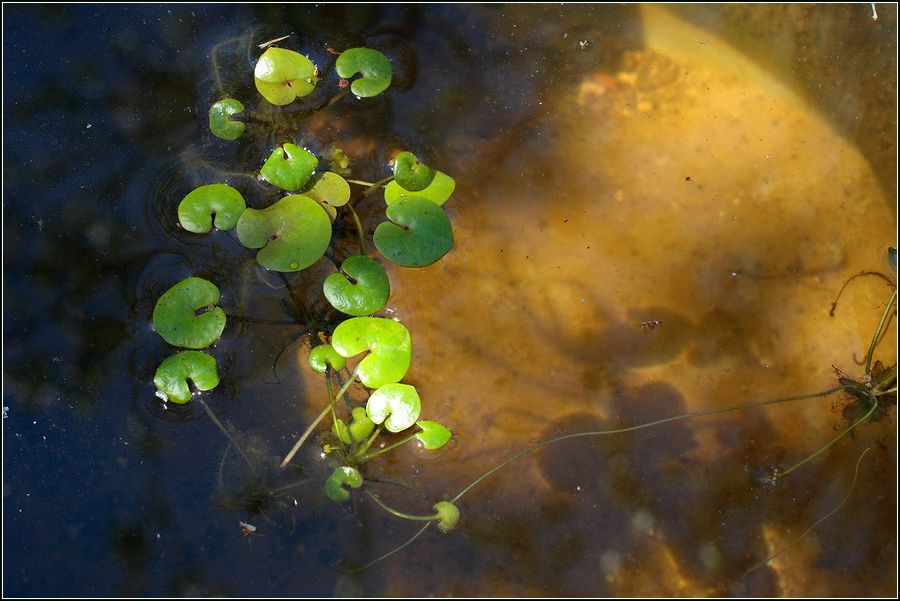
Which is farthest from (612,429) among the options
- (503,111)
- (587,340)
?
(503,111)

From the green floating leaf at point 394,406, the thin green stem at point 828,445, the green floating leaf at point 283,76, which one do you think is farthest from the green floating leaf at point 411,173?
the thin green stem at point 828,445

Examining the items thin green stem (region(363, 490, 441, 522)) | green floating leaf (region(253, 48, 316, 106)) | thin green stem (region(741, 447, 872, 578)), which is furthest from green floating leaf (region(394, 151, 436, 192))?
thin green stem (region(741, 447, 872, 578))

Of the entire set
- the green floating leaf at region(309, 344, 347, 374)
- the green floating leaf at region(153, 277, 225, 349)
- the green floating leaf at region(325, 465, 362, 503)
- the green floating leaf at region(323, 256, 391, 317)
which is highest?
the green floating leaf at region(323, 256, 391, 317)

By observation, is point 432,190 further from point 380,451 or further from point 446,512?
point 446,512

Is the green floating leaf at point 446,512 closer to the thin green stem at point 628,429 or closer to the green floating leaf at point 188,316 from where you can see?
the thin green stem at point 628,429

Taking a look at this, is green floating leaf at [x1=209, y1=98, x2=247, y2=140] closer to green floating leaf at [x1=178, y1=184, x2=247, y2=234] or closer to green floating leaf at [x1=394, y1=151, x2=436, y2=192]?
green floating leaf at [x1=178, y1=184, x2=247, y2=234]

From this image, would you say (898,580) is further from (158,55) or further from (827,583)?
(158,55)
